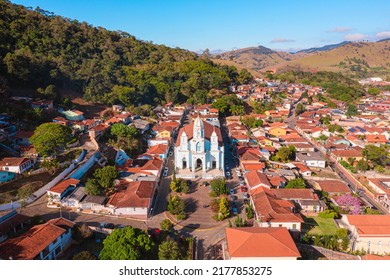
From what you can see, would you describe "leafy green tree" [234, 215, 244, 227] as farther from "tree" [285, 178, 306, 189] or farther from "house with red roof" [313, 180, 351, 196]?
"house with red roof" [313, 180, 351, 196]

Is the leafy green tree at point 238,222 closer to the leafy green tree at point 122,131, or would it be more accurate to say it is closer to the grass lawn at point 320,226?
the grass lawn at point 320,226

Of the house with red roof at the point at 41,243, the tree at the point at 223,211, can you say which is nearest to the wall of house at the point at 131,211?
the house with red roof at the point at 41,243

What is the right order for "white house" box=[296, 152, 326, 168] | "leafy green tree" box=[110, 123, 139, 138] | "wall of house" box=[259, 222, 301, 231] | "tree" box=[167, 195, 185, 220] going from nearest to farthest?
"wall of house" box=[259, 222, 301, 231]
"tree" box=[167, 195, 185, 220]
"white house" box=[296, 152, 326, 168]
"leafy green tree" box=[110, 123, 139, 138]

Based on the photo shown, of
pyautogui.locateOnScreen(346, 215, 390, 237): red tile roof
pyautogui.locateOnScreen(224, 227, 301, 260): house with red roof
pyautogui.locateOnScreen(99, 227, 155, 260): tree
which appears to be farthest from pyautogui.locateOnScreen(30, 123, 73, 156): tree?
pyautogui.locateOnScreen(346, 215, 390, 237): red tile roof

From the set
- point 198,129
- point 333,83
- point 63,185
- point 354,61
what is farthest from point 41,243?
point 354,61

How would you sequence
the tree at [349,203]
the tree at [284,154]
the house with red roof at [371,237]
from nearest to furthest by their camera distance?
the house with red roof at [371,237] → the tree at [349,203] → the tree at [284,154]

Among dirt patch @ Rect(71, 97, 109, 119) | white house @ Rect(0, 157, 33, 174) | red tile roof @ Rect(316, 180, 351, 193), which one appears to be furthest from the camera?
dirt patch @ Rect(71, 97, 109, 119)
